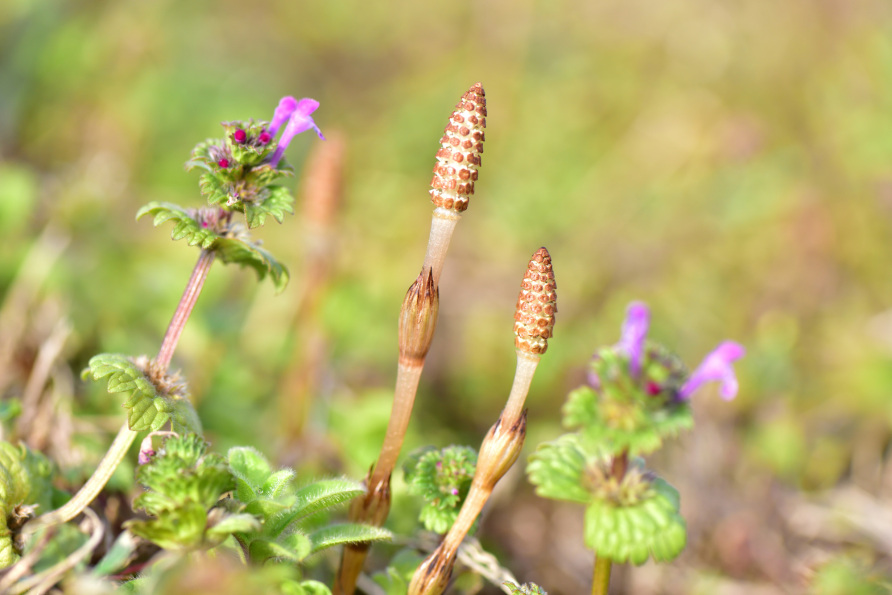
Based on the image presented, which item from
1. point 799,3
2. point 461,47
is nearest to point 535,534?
point 461,47

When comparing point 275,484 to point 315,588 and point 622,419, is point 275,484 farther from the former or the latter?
point 622,419

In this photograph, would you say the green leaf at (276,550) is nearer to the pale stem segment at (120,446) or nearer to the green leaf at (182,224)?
the pale stem segment at (120,446)

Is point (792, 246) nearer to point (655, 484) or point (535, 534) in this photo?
point (535, 534)

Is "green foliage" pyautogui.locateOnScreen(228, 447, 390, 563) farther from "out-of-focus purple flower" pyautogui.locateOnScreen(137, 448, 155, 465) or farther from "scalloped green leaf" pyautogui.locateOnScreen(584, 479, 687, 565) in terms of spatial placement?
"scalloped green leaf" pyautogui.locateOnScreen(584, 479, 687, 565)

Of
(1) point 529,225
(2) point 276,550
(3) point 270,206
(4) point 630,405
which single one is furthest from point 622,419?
(1) point 529,225

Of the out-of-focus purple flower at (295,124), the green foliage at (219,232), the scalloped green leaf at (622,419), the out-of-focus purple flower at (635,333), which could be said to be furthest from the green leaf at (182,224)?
the out-of-focus purple flower at (635,333)

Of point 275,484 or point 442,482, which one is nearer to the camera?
point 275,484
